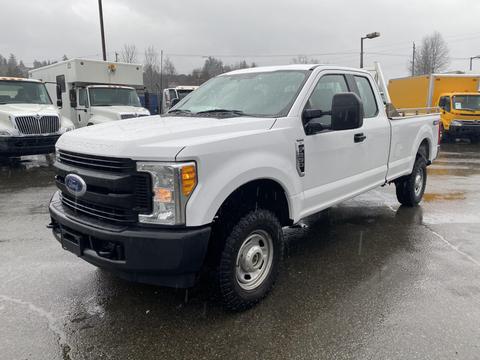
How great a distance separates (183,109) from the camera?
4.44 meters

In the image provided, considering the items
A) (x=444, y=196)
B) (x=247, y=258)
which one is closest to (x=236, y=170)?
(x=247, y=258)

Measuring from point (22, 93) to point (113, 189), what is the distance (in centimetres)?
1018

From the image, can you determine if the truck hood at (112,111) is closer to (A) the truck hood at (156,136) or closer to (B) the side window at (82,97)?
(B) the side window at (82,97)

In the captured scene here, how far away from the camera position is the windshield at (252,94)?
3.77 metres

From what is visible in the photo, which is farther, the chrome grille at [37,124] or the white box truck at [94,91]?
the white box truck at [94,91]

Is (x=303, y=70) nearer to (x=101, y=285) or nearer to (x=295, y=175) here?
(x=295, y=175)

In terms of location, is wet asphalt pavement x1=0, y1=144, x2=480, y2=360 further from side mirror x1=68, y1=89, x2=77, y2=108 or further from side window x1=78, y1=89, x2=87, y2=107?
side mirror x1=68, y1=89, x2=77, y2=108

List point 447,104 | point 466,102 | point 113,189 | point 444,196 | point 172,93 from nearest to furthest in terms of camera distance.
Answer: point 113,189 → point 444,196 → point 466,102 → point 447,104 → point 172,93

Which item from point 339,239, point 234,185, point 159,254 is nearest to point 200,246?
point 159,254

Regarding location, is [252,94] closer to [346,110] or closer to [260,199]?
[346,110]

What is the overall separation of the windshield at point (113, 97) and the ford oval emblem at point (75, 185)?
1072 centimetres

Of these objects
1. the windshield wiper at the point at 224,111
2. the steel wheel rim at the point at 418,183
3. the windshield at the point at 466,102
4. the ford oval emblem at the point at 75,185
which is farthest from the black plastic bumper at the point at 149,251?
the windshield at the point at 466,102

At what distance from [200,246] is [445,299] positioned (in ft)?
7.29

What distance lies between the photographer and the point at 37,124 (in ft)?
32.8
